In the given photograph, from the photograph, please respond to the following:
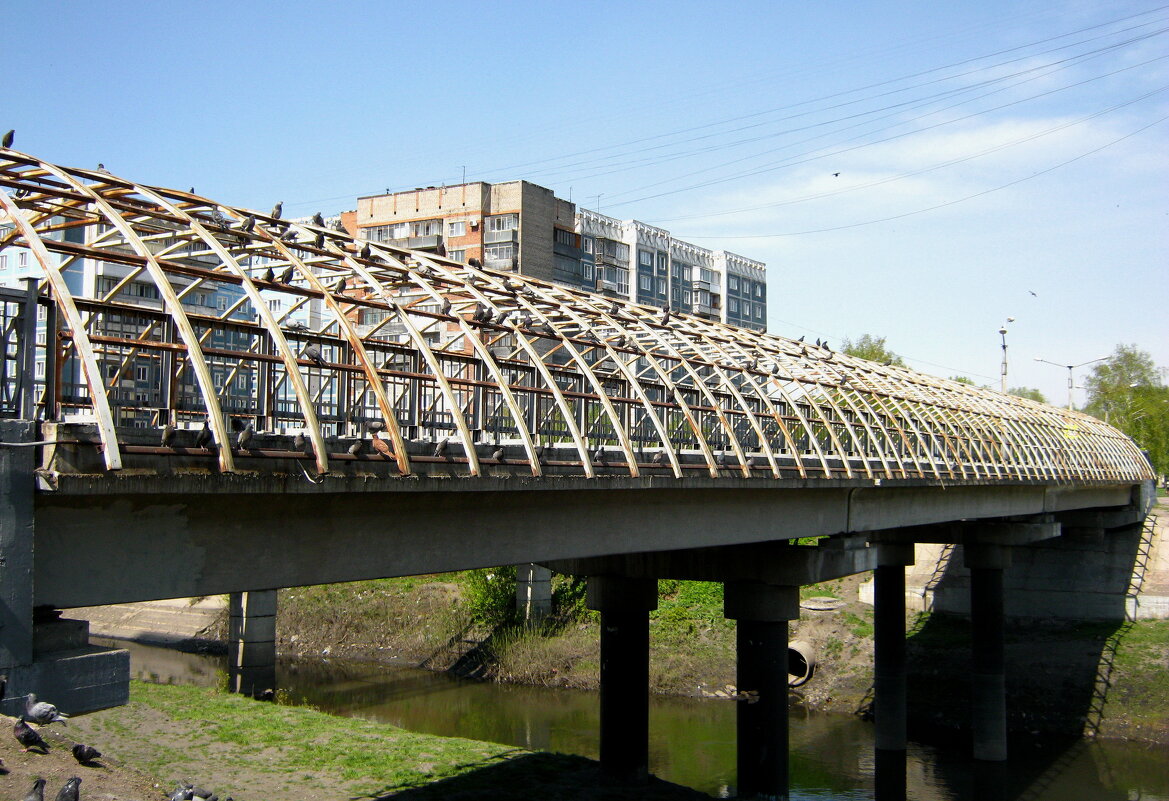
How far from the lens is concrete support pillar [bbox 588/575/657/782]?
27719 mm

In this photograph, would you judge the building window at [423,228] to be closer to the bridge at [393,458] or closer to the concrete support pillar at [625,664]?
the bridge at [393,458]

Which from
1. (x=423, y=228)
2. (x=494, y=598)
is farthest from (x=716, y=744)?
(x=423, y=228)

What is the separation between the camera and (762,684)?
25766mm

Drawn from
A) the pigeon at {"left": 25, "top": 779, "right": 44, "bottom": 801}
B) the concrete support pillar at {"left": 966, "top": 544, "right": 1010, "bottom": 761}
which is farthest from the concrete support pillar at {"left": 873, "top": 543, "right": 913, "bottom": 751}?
the pigeon at {"left": 25, "top": 779, "right": 44, "bottom": 801}

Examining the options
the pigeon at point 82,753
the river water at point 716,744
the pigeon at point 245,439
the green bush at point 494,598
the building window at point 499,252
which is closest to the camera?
the pigeon at point 82,753

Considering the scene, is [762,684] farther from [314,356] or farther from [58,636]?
[58,636]

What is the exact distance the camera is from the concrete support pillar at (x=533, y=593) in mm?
51969

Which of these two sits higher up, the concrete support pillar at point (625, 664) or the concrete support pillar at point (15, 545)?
the concrete support pillar at point (15, 545)

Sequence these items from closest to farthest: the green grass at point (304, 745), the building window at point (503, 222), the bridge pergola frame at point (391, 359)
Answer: the bridge pergola frame at point (391, 359) → the green grass at point (304, 745) → the building window at point (503, 222)

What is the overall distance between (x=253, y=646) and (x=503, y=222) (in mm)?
41252

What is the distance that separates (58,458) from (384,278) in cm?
1118

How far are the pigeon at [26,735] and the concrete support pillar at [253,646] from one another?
31.1m

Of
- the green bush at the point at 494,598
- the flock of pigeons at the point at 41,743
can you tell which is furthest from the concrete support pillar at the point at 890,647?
the flock of pigeons at the point at 41,743

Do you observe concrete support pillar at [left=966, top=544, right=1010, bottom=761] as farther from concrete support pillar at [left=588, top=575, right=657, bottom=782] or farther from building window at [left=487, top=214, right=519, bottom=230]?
building window at [left=487, top=214, right=519, bottom=230]
